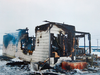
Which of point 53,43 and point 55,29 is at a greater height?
point 55,29

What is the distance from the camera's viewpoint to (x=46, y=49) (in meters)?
10.0

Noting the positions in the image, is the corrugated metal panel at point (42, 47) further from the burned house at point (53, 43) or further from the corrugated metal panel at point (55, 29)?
the corrugated metal panel at point (55, 29)

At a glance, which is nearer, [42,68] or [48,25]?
[42,68]

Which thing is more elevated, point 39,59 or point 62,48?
point 62,48

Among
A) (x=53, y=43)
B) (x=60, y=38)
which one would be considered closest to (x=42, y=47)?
(x=53, y=43)

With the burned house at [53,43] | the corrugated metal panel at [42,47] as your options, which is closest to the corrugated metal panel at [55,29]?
the burned house at [53,43]

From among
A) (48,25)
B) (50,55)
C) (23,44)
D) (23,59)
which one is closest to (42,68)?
(50,55)

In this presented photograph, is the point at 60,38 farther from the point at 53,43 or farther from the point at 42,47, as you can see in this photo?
the point at 42,47

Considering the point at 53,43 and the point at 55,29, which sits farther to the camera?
the point at 53,43

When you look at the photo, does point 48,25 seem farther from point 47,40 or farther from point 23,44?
point 23,44

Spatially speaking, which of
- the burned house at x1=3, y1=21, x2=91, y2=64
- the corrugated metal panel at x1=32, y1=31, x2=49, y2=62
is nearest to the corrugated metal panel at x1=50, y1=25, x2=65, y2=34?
the burned house at x1=3, y1=21, x2=91, y2=64

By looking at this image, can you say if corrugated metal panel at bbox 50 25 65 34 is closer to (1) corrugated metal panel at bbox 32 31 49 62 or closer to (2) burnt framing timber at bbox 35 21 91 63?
(2) burnt framing timber at bbox 35 21 91 63

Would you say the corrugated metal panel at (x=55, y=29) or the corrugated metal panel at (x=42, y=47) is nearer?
the corrugated metal panel at (x=42, y=47)

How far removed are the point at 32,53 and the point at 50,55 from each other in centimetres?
275
